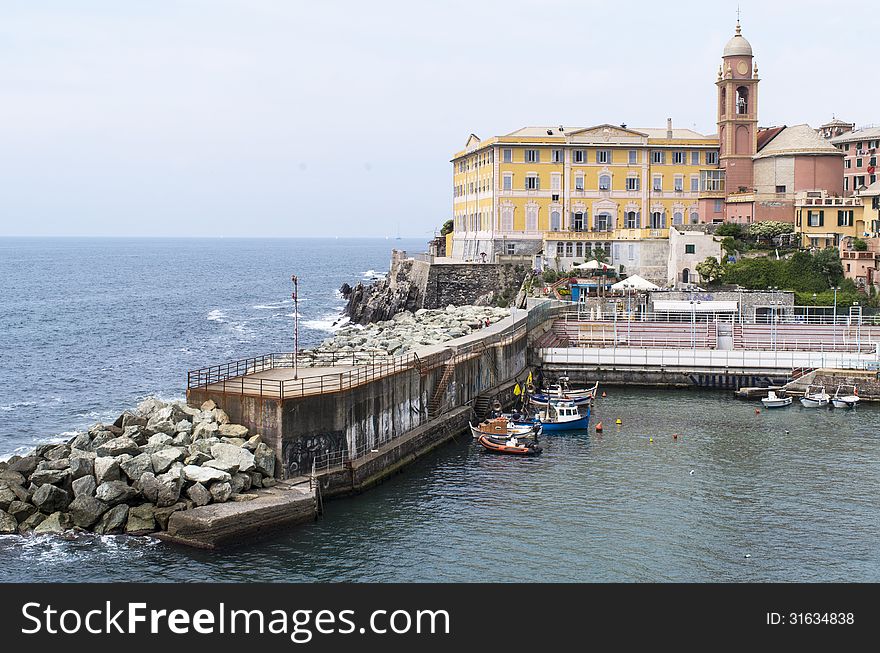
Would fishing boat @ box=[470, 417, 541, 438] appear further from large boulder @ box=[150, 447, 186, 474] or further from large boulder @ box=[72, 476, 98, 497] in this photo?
large boulder @ box=[72, 476, 98, 497]

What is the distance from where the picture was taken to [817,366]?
207 ft

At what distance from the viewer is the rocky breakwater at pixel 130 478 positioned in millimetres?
34125

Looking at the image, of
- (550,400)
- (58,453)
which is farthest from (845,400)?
(58,453)

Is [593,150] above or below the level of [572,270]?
above

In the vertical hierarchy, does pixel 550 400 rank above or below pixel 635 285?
below

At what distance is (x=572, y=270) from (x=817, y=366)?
2763cm

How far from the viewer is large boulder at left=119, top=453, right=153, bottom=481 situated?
35.1 metres

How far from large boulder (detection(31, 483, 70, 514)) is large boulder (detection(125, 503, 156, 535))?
2.31m

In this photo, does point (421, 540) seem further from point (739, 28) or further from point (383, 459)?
point (739, 28)

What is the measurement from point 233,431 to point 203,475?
3499mm

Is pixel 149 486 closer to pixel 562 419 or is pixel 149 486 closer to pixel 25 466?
pixel 25 466

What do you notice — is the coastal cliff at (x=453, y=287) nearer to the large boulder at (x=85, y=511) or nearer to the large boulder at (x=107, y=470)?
the large boulder at (x=107, y=470)

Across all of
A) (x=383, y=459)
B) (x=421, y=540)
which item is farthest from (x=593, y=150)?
(x=421, y=540)

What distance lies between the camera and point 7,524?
33.8 m
